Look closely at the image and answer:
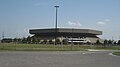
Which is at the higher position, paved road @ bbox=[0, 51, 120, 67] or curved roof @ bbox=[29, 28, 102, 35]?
curved roof @ bbox=[29, 28, 102, 35]

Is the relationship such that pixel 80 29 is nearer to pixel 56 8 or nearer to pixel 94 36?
pixel 94 36

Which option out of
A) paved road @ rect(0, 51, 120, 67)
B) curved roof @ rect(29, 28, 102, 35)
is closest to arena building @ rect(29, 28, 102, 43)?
curved roof @ rect(29, 28, 102, 35)

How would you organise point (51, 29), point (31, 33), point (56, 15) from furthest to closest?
1. point (31, 33)
2. point (51, 29)
3. point (56, 15)

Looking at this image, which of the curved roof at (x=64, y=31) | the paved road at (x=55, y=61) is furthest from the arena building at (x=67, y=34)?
the paved road at (x=55, y=61)

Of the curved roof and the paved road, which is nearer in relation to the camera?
the paved road

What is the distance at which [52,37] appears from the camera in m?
158

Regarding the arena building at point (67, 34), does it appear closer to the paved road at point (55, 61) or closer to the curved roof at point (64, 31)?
the curved roof at point (64, 31)

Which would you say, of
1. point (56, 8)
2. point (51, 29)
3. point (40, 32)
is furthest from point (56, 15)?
point (40, 32)

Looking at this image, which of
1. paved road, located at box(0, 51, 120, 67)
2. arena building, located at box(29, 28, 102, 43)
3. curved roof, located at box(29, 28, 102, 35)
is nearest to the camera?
paved road, located at box(0, 51, 120, 67)

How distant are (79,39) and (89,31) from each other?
34.9 ft

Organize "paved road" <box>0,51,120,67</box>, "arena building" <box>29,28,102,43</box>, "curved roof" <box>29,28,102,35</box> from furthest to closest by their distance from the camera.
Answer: "arena building" <box>29,28,102,43</box>
"curved roof" <box>29,28,102,35</box>
"paved road" <box>0,51,120,67</box>

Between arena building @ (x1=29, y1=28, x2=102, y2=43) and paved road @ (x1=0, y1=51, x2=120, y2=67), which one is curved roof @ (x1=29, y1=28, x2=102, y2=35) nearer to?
arena building @ (x1=29, y1=28, x2=102, y2=43)

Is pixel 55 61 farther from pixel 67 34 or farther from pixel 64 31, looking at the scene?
pixel 67 34

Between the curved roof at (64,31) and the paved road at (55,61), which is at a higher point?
the curved roof at (64,31)
